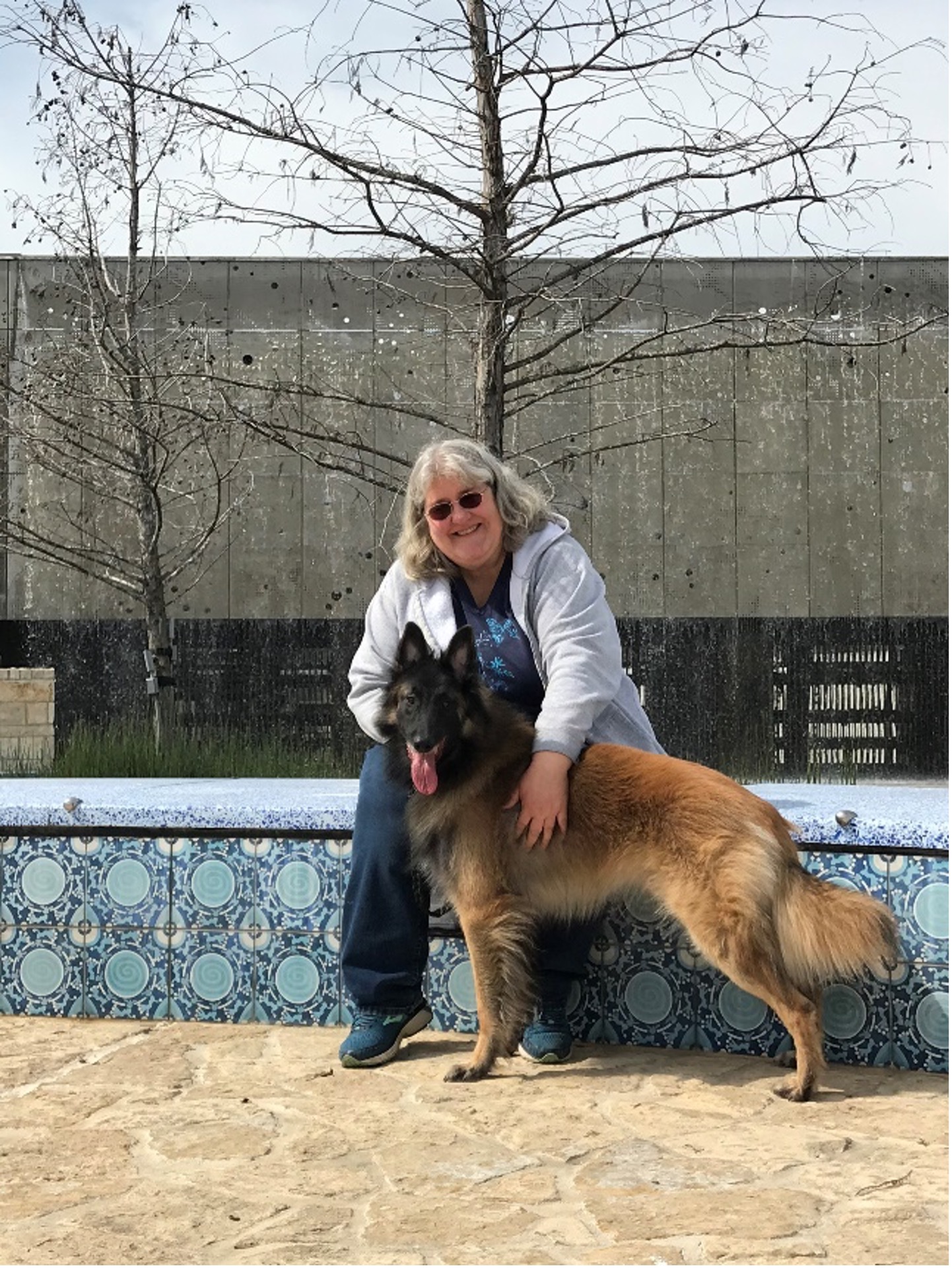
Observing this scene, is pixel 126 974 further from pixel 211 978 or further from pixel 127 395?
pixel 127 395

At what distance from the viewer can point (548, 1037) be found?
411 cm

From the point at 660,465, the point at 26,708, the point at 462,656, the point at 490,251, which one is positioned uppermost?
the point at 660,465

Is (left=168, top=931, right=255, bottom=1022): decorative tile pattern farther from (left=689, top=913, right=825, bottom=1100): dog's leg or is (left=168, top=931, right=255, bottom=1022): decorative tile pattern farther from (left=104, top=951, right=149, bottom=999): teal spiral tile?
(left=689, top=913, right=825, bottom=1100): dog's leg

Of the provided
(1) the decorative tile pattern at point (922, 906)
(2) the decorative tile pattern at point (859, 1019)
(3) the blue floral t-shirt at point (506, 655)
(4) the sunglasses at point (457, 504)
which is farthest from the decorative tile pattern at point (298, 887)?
(1) the decorative tile pattern at point (922, 906)

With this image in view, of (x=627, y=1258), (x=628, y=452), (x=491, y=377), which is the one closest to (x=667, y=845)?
(x=627, y=1258)

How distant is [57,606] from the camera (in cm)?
1593

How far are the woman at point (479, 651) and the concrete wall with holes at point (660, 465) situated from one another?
441 inches

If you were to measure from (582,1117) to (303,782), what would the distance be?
7.36 ft

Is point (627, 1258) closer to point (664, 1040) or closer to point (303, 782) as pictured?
point (664, 1040)

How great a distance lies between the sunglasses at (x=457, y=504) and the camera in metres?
4.12

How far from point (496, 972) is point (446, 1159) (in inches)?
30.7

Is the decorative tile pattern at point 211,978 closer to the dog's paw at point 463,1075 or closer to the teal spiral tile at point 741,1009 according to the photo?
the dog's paw at point 463,1075

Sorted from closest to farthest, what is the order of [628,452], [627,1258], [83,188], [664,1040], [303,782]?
1. [627,1258]
2. [664,1040]
3. [303,782]
4. [83,188]
5. [628,452]

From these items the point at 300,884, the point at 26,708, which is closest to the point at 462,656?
the point at 300,884
